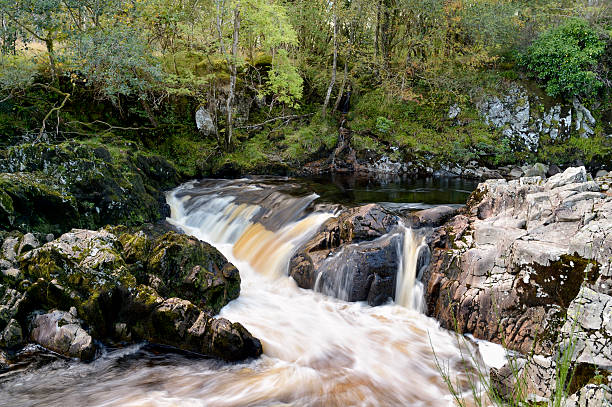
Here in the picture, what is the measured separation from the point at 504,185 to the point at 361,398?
5.20 m

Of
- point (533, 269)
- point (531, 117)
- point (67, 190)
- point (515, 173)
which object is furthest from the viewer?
point (531, 117)

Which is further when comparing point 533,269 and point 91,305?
point 533,269

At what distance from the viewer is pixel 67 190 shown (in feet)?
24.1

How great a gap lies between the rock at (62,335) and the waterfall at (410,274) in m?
5.01

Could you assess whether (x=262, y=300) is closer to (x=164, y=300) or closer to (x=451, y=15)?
(x=164, y=300)

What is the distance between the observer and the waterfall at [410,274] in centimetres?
695

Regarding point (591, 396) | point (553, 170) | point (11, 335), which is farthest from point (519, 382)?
point (553, 170)

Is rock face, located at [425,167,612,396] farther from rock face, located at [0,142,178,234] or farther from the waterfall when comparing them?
rock face, located at [0,142,178,234]

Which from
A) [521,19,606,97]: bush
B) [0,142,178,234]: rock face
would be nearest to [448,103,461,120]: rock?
[521,19,606,97]: bush

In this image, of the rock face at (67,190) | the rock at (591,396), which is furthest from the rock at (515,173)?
the rock at (591,396)

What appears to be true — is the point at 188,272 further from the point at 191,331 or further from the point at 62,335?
the point at 62,335

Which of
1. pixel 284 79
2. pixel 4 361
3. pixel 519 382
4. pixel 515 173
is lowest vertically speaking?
pixel 4 361

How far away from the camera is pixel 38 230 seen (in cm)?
645

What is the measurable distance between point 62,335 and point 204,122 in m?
11.7
